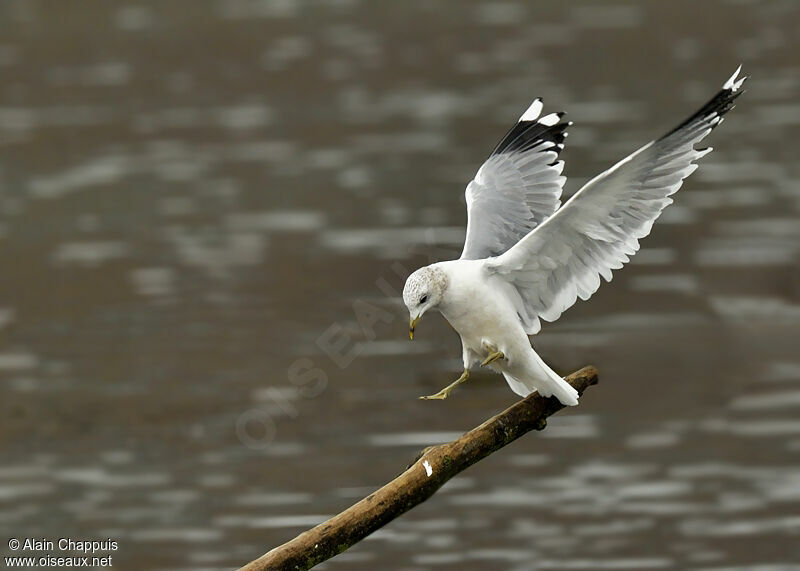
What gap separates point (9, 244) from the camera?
1543cm

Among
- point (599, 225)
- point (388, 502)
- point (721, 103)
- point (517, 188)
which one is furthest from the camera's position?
point (517, 188)

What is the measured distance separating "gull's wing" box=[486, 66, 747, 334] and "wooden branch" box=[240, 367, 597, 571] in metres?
0.93

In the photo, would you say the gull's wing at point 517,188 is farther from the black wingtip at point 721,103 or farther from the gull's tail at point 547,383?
the black wingtip at point 721,103

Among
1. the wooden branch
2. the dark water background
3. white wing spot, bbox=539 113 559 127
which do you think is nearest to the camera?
the wooden branch

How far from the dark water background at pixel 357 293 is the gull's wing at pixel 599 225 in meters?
2.66

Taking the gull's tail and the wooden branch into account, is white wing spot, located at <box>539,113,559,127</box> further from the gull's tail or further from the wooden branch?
the wooden branch

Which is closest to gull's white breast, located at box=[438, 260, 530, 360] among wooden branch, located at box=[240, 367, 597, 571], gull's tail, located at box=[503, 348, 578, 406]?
gull's tail, located at box=[503, 348, 578, 406]

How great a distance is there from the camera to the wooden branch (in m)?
6.38

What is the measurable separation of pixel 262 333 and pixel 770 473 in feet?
14.8

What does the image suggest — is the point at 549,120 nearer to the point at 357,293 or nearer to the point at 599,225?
the point at 599,225

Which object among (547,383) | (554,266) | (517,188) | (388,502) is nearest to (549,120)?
(517,188)

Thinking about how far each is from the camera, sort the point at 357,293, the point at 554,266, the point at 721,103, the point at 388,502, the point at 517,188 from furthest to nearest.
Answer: the point at 357,293 → the point at 517,188 → the point at 554,266 → the point at 721,103 → the point at 388,502

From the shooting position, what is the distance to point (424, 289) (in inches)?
283

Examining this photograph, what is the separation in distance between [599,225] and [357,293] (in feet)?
20.8
